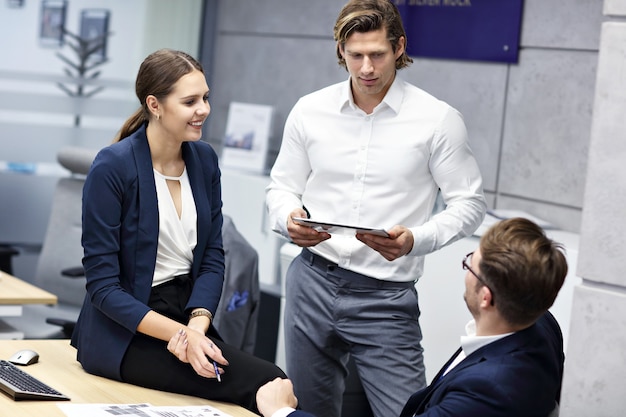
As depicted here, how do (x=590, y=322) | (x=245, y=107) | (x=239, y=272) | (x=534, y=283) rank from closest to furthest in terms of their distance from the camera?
(x=534, y=283) < (x=590, y=322) < (x=239, y=272) < (x=245, y=107)

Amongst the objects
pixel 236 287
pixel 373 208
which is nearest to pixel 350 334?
pixel 373 208

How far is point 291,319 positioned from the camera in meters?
2.94

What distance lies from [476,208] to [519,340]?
92 centimetres

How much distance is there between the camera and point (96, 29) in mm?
6188

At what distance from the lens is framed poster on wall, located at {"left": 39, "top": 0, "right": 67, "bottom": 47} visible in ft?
19.7

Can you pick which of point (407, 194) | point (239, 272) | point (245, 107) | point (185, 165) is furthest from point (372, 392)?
point (245, 107)

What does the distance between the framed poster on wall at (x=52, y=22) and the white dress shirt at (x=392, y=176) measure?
3588 mm

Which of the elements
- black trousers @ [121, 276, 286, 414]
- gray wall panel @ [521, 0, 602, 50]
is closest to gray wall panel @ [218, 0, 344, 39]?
gray wall panel @ [521, 0, 602, 50]

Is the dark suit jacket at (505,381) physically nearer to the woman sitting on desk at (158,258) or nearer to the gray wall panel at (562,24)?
the woman sitting on desk at (158,258)

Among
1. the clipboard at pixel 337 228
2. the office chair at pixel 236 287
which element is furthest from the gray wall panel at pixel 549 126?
the clipboard at pixel 337 228

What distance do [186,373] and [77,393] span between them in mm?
279

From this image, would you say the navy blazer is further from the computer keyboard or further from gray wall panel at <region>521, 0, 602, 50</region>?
A: gray wall panel at <region>521, 0, 602, 50</region>

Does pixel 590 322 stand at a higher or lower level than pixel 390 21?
lower

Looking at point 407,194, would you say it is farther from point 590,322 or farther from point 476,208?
point 590,322
